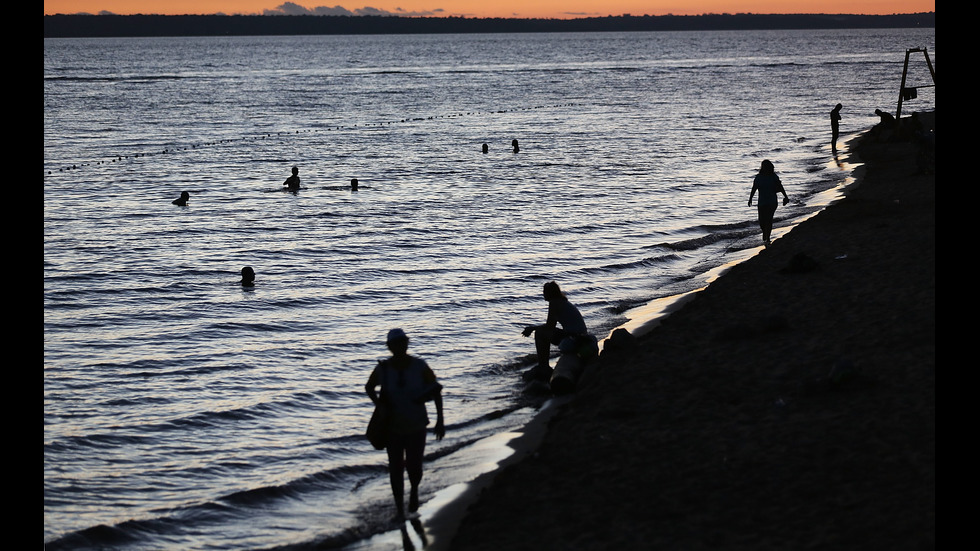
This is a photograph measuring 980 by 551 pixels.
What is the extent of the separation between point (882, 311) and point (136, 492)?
35.5ft

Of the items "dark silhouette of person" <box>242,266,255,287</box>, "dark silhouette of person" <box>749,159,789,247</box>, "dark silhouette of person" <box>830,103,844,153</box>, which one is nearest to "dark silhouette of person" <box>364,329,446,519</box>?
"dark silhouette of person" <box>749,159,789,247</box>

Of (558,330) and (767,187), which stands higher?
(767,187)

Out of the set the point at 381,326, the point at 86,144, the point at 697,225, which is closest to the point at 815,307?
the point at 381,326

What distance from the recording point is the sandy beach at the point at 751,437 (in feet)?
28.6

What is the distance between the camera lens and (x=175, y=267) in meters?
26.2

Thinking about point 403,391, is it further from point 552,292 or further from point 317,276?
point 317,276

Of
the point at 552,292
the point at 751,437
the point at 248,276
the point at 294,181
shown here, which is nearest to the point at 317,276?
the point at 248,276

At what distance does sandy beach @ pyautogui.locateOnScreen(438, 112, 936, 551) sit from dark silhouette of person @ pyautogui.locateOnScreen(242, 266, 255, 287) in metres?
11.4

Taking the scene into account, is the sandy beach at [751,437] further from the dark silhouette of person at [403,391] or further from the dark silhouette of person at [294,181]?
the dark silhouette of person at [294,181]

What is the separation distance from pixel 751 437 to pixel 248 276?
15.8m

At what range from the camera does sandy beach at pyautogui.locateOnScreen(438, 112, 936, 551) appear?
343 inches

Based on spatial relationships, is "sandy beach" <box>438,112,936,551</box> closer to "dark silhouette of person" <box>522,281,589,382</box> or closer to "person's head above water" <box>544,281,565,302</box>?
"dark silhouette of person" <box>522,281,589,382</box>

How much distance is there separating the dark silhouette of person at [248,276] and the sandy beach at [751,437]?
1136cm

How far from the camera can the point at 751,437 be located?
10695 mm
